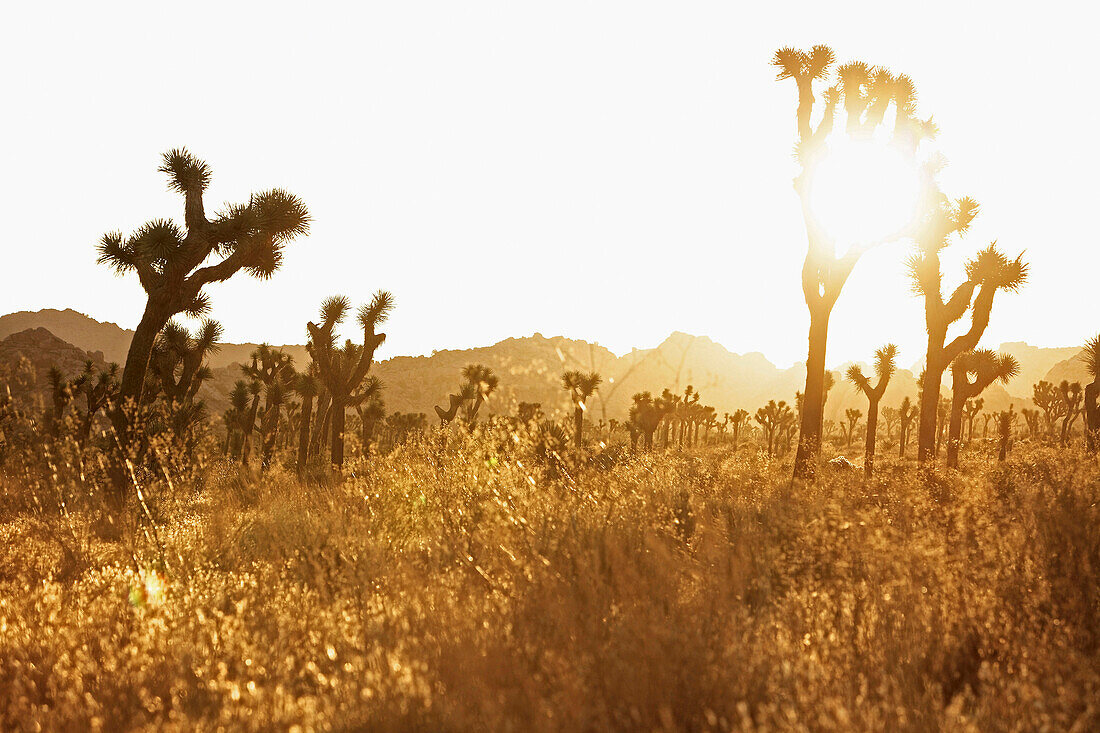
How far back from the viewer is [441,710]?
2.94 metres

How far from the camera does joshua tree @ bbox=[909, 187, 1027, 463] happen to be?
1794cm

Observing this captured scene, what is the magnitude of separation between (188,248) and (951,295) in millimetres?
19884

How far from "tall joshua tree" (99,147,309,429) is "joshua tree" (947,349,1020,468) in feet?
81.6

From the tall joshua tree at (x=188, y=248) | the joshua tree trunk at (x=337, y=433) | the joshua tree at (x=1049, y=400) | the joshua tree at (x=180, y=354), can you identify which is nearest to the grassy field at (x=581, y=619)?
the tall joshua tree at (x=188, y=248)

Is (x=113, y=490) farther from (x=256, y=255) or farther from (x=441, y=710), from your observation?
(x=441, y=710)

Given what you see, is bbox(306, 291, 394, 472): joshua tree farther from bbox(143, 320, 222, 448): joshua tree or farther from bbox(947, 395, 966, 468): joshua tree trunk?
bbox(947, 395, 966, 468): joshua tree trunk

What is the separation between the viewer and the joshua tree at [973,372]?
26.6 meters

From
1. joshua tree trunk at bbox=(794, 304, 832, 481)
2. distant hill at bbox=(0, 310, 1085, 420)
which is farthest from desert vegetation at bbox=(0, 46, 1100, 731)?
joshua tree trunk at bbox=(794, 304, 832, 481)

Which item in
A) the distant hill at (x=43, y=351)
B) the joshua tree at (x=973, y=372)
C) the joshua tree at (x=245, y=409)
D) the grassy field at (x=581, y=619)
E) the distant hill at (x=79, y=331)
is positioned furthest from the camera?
the distant hill at (x=79, y=331)

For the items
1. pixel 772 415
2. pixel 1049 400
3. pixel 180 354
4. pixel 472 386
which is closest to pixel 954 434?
pixel 472 386

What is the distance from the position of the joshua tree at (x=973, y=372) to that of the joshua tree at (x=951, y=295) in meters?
7.59

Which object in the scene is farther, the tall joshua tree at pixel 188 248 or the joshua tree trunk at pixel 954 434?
the joshua tree trunk at pixel 954 434

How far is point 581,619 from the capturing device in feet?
12.5

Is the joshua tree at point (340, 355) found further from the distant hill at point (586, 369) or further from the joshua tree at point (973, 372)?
the joshua tree at point (973, 372)
